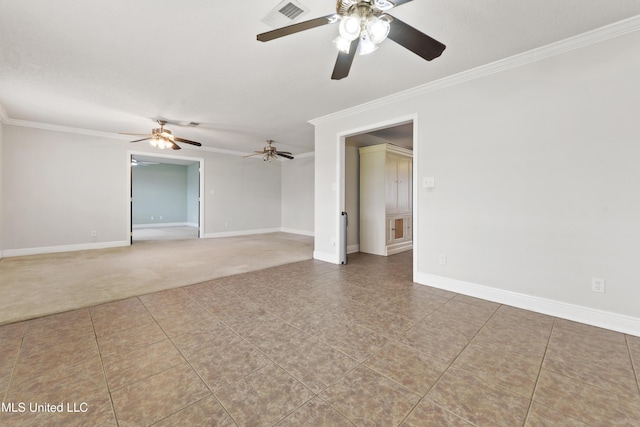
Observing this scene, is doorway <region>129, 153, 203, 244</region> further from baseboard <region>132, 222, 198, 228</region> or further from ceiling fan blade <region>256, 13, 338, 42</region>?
ceiling fan blade <region>256, 13, 338, 42</region>

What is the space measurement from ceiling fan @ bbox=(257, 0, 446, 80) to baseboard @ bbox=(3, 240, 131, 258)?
6463 mm

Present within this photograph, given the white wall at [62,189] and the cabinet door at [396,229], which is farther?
the cabinet door at [396,229]

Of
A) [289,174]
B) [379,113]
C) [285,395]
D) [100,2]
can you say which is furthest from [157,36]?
[289,174]

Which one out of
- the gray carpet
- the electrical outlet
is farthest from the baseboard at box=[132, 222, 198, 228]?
the electrical outlet

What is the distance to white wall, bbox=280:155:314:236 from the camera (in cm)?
844

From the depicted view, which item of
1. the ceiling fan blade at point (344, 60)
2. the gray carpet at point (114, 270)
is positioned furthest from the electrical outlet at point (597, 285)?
the gray carpet at point (114, 270)

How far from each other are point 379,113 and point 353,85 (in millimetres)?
722

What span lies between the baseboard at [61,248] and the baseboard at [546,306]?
6776 millimetres

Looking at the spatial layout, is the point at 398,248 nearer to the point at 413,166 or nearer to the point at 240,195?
the point at 413,166

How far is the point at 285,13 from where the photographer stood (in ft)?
6.88

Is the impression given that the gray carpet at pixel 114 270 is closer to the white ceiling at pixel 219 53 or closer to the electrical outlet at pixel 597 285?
the white ceiling at pixel 219 53

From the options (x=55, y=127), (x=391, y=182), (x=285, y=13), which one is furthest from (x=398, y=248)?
(x=55, y=127)

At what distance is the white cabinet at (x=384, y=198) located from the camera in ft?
17.2

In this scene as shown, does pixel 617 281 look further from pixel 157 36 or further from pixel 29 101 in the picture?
pixel 29 101
